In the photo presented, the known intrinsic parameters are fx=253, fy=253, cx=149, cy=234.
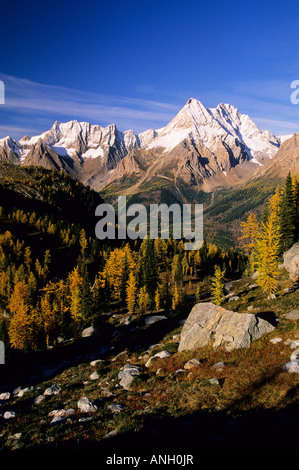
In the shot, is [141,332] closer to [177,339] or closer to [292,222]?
[177,339]

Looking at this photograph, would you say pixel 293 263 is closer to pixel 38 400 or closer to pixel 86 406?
pixel 86 406

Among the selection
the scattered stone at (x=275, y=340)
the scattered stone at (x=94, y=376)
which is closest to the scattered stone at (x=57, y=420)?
the scattered stone at (x=94, y=376)

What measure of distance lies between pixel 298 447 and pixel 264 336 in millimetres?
14171

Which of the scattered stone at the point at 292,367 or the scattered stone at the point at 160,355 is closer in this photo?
the scattered stone at the point at 292,367

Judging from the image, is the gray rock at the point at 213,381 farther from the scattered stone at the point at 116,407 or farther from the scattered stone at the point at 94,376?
the scattered stone at the point at 94,376

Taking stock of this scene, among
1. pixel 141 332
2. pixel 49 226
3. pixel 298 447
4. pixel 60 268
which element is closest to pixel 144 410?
pixel 298 447

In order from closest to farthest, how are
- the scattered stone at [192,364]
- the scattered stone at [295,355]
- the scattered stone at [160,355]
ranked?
the scattered stone at [295,355]
the scattered stone at [192,364]
the scattered stone at [160,355]

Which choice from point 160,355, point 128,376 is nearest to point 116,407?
point 128,376

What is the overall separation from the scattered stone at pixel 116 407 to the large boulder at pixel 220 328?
1126 cm

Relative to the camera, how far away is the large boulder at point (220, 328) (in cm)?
2378

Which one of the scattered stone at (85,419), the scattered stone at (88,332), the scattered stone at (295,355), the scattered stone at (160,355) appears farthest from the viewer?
the scattered stone at (88,332)

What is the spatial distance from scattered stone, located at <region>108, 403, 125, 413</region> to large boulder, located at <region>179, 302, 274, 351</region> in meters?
11.3

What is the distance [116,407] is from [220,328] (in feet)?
46.2

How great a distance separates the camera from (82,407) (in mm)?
17984
